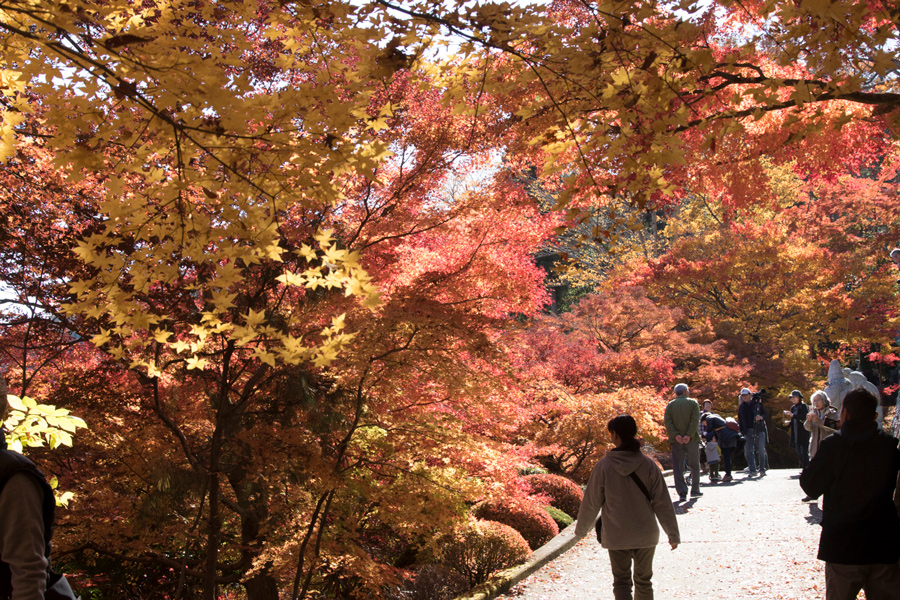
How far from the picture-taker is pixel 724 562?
636 cm

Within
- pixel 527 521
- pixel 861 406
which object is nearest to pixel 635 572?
pixel 861 406

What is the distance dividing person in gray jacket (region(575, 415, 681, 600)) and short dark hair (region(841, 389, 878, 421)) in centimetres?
121

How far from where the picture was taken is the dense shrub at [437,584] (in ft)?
20.5

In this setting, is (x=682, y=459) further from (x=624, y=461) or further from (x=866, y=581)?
(x=866, y=581)

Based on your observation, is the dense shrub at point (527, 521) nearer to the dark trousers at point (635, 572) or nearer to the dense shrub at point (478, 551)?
the dense shrub at point (478, 551)

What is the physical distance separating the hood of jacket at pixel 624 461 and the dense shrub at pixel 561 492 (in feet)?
18.1

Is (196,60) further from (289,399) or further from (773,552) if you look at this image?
(773,552)

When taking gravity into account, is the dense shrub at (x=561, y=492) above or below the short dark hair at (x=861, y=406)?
below

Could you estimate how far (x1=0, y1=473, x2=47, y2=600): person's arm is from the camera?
87.3 inches

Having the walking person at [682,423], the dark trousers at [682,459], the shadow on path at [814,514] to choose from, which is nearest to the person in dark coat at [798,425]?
the shadow on path at [814,514]

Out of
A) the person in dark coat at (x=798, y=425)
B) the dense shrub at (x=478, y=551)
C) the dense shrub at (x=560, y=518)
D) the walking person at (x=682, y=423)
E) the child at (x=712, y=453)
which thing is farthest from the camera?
the child at (x=712, y=453)

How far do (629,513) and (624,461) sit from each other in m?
0.33

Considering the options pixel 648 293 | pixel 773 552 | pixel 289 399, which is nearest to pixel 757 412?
pixel 773 552

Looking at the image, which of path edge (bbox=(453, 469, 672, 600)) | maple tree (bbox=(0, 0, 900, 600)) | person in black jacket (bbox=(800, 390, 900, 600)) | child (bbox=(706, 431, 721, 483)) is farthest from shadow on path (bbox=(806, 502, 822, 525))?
person in black jacket (bbox=(800, 390, 900, 600))
